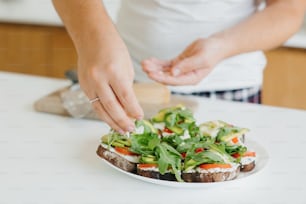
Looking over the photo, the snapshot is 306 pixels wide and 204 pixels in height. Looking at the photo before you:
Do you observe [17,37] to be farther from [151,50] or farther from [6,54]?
[151,50]

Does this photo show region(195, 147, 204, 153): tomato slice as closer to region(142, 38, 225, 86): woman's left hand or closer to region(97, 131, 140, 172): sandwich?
region(97, 131, 140, 172): sandwich

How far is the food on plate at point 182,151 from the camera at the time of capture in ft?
2.75

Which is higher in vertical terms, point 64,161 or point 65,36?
point 65,36

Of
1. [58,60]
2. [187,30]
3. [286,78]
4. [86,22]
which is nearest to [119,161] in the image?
[86,22]

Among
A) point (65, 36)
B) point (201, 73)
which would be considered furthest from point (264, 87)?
point (201, 73)

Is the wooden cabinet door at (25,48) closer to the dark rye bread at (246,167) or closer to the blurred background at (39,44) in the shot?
the blurred background at (39,44)

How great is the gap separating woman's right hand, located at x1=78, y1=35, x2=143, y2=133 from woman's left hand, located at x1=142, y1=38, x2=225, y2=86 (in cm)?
19

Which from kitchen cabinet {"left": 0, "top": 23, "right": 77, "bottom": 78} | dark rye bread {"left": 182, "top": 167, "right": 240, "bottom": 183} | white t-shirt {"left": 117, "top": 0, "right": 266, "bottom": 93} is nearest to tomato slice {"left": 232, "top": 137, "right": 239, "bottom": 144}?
dark rye bread {"left": 182, "top": 167, "right": 240, "bottom": 183}

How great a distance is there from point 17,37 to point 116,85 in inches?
58.2

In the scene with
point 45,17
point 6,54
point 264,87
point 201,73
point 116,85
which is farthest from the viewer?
point 6,54

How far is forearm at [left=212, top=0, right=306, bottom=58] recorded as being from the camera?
1.22 m

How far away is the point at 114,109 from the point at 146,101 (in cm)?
33

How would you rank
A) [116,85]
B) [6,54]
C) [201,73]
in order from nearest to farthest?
[116,85]
[201,73]
[6,54]

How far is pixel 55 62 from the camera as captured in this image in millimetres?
2248
